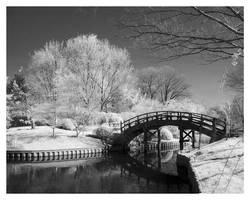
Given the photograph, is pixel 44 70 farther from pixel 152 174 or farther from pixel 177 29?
pixel 177 29

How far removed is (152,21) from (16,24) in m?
6.42

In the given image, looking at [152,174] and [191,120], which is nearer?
[152,174]

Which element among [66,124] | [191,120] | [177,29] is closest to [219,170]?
[177,29]

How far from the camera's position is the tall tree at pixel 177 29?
17.4ft

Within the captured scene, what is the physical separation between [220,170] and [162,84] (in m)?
20.6

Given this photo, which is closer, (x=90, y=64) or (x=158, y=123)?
(x=158, y=123)

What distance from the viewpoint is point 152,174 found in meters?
11.2

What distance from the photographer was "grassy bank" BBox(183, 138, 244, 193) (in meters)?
5.81

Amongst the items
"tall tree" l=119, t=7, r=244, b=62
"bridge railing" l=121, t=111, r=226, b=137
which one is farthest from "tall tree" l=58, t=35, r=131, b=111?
"tall tree" l=119, t=7, r=244, b=62

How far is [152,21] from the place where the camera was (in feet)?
17.8

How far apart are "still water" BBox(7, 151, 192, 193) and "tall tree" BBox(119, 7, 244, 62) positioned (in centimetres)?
444

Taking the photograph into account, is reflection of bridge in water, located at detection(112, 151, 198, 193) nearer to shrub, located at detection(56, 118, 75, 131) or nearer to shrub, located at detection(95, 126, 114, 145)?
shrub, located at detection(95, 126, 114, 145)
